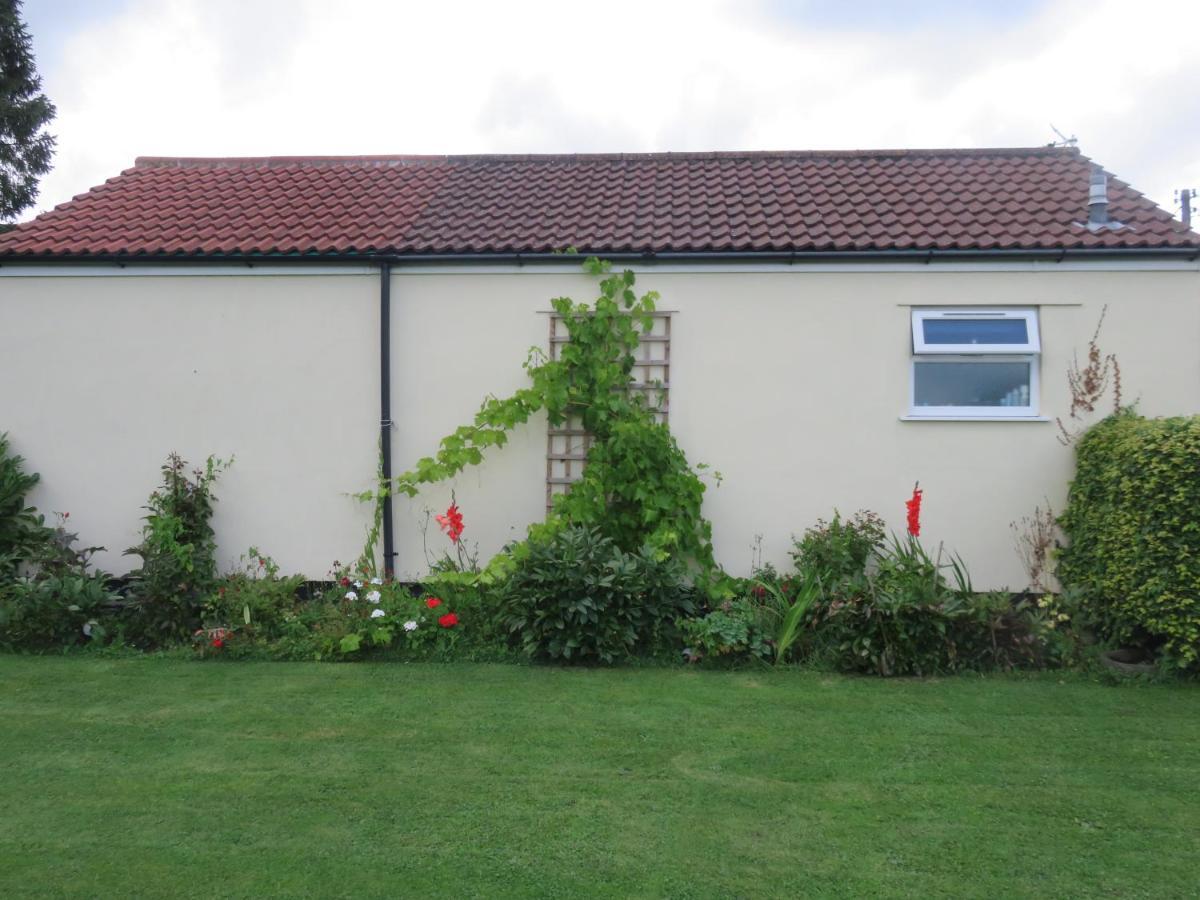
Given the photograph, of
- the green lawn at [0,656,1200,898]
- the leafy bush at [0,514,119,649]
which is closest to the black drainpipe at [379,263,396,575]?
the green lawn at [0,656,1200,898]

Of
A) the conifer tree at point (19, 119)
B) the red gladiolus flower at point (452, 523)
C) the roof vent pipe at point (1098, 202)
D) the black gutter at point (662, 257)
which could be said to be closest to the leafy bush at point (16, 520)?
the black gutter at point (662, 257)

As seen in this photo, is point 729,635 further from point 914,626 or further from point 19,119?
point 19,119

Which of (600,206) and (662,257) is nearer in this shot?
(662,257)

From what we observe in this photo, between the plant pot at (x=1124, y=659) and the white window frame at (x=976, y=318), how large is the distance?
92.9 inches

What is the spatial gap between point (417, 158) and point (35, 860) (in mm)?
8371

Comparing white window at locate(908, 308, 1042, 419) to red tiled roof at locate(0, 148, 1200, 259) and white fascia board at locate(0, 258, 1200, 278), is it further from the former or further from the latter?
red tiled roof at locate(0, 148, 1200, 259)

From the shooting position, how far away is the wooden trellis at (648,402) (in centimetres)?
696

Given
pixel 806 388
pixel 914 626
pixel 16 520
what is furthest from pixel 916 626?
pixel 16 520

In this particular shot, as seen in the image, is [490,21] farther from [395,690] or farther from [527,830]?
[527,830]

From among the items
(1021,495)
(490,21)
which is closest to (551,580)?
(1021,495)

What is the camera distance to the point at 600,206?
26.6 ft

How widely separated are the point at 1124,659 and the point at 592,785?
4028 mm

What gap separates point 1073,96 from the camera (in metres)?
10.7

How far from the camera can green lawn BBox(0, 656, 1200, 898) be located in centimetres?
312
